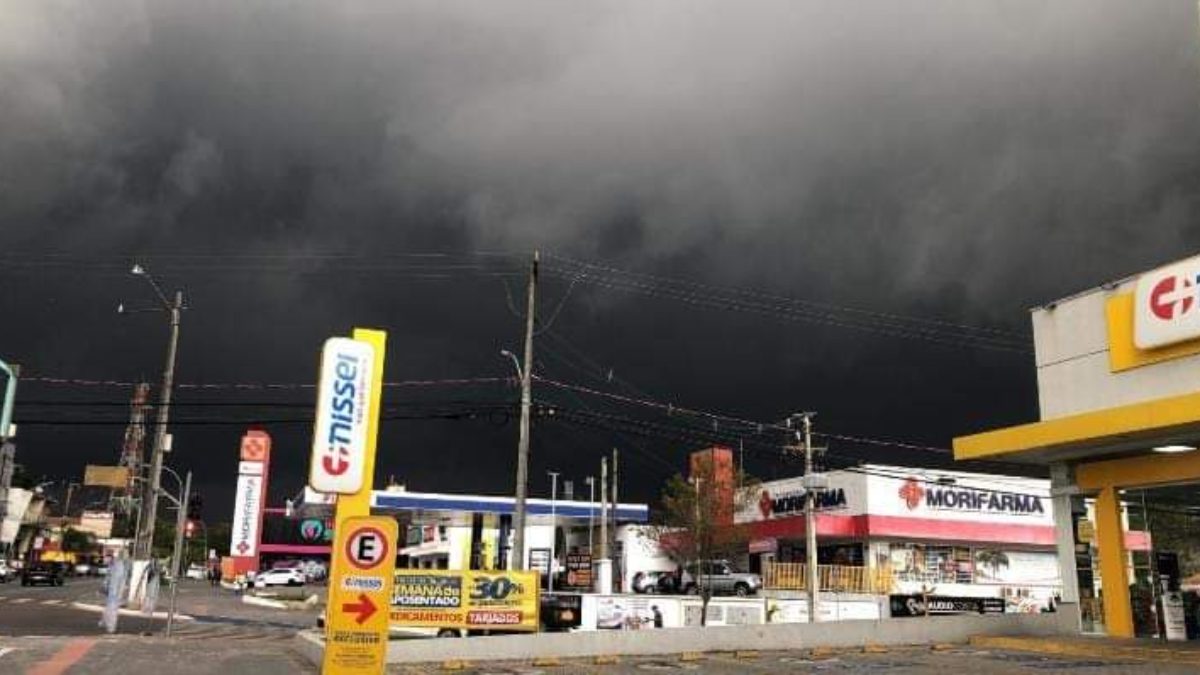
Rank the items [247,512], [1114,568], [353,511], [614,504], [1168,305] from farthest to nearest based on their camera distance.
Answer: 1. [247,512]
2. [614,504]
3. [1114,568]
4. [1168,305]
5. [353,511]

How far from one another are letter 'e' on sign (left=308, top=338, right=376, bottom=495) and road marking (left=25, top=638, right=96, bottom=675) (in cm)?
896

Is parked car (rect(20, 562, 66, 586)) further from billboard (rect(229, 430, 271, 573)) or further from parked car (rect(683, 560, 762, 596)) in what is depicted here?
parked car (rect(683, 560, 762, 596))

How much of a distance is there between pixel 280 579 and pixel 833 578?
44.1 metres

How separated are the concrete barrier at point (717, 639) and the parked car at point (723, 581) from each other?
66.6 feet

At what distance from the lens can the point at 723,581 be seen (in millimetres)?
49312

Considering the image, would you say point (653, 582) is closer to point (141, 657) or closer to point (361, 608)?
point (141, 657)

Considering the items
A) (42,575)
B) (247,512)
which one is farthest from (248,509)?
(42,575)

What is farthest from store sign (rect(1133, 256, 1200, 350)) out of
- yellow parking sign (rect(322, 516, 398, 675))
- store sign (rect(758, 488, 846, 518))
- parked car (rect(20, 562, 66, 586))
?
parked car (rect(20, 562, 66, 586))

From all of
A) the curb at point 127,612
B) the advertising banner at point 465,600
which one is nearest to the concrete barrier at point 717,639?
the advertising banner at point 465,600

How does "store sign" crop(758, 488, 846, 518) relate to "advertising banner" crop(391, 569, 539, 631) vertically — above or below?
above

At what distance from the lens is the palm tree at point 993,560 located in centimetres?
5128

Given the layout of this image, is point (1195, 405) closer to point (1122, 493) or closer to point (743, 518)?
point (1122, 493)

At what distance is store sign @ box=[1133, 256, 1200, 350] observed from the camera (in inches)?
860

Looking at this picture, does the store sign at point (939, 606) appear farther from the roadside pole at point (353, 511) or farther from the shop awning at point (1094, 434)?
the roadside pole at point (353, 511)
